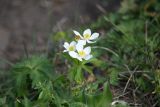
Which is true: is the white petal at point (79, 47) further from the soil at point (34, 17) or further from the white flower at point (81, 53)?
the soil at point (34, 17)

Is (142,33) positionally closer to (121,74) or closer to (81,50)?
(121,74)

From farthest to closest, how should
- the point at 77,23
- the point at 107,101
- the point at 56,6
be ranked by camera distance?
the point at 56,6 → the point at 77,23 → the point at 107,101

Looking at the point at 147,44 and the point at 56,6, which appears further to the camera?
the point at 56,6

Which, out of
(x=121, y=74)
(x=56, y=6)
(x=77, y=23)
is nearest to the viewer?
(x=121, y=74)

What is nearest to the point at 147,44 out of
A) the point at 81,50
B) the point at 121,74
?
the point at 121,74

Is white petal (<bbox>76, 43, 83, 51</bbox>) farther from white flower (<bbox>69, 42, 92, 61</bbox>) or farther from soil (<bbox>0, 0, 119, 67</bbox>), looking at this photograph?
soil (<bbox>0, 0, 119, 67</bbox>)

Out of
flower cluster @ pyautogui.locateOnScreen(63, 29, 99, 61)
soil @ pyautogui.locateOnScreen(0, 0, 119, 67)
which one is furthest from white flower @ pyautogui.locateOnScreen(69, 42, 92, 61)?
soil @ pyautogui.locateOnScreen(0, 0, 119, 67)

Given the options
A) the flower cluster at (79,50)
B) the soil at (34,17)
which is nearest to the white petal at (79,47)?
the flower cluster at (79,50)

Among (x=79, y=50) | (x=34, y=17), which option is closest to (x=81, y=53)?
(x=79, y=50)

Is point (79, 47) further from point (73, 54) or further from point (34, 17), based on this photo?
point (34, 17)
